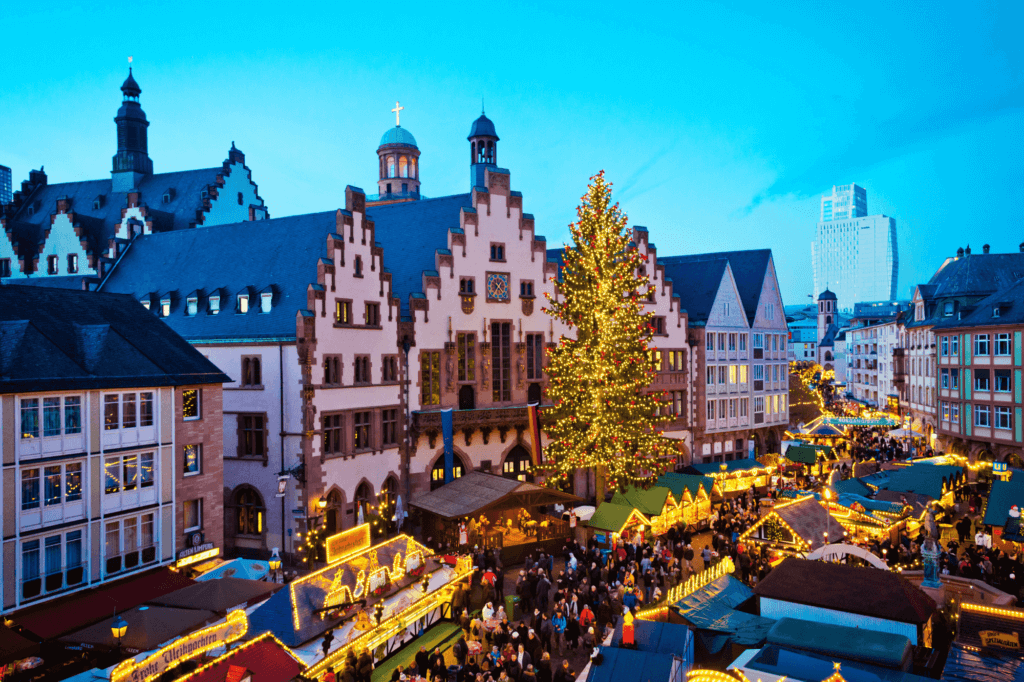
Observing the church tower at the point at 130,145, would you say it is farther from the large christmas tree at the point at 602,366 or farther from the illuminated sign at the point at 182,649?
the illuminated sign at the point at 182,649

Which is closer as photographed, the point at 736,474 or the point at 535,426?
the point at 535,426

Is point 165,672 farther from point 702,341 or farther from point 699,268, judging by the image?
point 699,268

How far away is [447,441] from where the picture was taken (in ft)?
131

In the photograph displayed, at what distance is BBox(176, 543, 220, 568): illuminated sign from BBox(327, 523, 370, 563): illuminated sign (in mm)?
7448

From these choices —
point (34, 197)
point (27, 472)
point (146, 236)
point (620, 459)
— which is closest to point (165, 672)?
point (27, 472)

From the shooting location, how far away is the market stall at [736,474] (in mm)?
45719

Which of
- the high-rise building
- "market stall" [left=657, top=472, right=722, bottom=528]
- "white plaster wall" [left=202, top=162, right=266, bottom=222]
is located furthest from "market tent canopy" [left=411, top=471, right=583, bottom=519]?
the high-rise building

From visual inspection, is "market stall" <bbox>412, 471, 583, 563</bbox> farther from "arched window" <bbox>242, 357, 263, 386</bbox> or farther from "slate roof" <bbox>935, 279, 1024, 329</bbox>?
"slate roof" <bbox>935, 279, 1024, 329</bbox>

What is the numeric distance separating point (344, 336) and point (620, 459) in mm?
15281

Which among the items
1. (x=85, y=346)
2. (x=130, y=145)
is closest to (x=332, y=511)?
(x=85, y=346)

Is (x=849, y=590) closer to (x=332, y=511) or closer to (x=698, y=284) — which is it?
(x=332, y=511)

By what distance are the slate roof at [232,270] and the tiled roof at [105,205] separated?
14.7ft

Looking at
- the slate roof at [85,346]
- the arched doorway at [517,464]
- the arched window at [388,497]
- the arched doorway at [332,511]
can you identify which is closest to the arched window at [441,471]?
the arched window at [388,497]

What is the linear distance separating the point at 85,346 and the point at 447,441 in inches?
755
